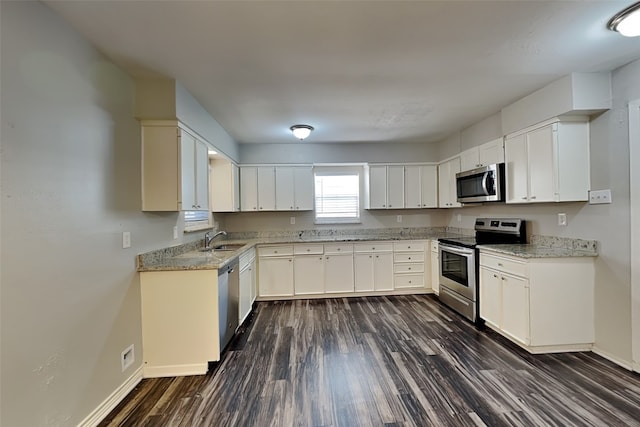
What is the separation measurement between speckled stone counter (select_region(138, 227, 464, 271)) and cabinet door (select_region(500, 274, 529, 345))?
164 centimetres

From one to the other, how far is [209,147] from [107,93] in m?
1.28

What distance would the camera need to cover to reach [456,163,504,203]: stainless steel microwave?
333 cm

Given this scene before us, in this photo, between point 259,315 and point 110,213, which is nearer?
point 110,213

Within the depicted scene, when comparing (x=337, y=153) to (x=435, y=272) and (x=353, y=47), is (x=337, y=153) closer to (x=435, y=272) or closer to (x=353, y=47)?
(x=435, y=272)

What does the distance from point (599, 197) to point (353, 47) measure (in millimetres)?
2594

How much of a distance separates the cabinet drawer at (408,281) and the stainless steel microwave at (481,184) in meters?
1.38

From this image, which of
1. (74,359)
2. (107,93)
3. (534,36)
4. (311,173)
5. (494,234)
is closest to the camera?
(74,359)

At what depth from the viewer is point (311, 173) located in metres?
4.72

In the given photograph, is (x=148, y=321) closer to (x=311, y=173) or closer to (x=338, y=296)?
(x=338, y=296)

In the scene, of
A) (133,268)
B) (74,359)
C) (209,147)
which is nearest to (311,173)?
(209,147)

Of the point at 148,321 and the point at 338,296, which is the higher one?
the point at 148,321

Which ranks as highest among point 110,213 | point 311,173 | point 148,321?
point 311,173

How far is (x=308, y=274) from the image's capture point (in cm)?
434

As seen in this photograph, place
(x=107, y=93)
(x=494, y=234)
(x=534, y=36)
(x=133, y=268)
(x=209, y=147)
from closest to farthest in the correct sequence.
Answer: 1. (x=534, y=36)
2. (x=107, y=93)
3. (x=133, y=268)
4. (x=209, y=147)
5. (x=494, y=234)
